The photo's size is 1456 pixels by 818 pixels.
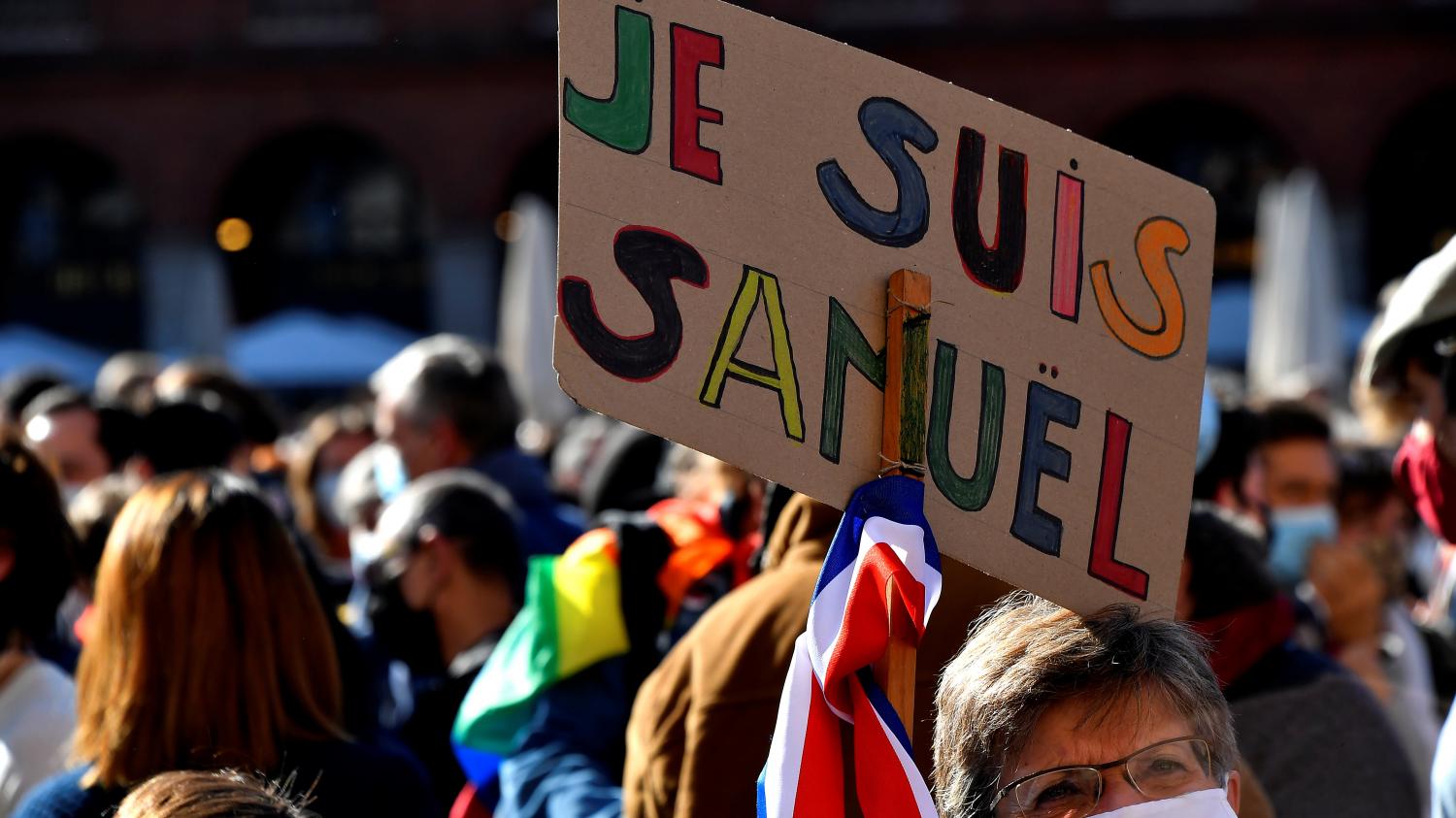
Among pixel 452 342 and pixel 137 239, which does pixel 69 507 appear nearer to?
pixel 452 342

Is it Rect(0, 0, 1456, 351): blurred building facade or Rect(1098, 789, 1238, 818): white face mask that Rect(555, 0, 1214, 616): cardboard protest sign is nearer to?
Rect(1098, 789, 1238, 818): white face mask

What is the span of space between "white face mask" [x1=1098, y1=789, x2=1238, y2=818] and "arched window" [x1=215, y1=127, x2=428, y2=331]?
74.8ft

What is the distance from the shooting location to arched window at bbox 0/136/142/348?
973 inches

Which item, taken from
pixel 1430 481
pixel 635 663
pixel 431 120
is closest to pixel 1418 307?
pixel 1430 481

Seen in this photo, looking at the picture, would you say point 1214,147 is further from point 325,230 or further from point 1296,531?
point 1296,531

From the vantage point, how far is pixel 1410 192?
23.8 m

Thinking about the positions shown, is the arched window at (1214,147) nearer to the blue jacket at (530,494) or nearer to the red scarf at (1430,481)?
the blue jacket at (530,494)

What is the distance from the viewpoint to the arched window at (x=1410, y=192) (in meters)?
23.6

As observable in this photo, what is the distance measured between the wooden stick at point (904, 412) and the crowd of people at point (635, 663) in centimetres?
11

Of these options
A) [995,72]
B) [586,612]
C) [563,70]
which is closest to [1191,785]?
[563,70]

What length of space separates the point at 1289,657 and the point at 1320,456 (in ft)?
8.53

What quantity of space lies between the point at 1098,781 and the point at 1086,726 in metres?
0.06

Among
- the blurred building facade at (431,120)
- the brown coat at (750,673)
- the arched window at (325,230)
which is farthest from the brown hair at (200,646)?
the arched window at (325,230)

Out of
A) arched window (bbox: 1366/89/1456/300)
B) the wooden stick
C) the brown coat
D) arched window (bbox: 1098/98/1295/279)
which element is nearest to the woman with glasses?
the wooden stick
